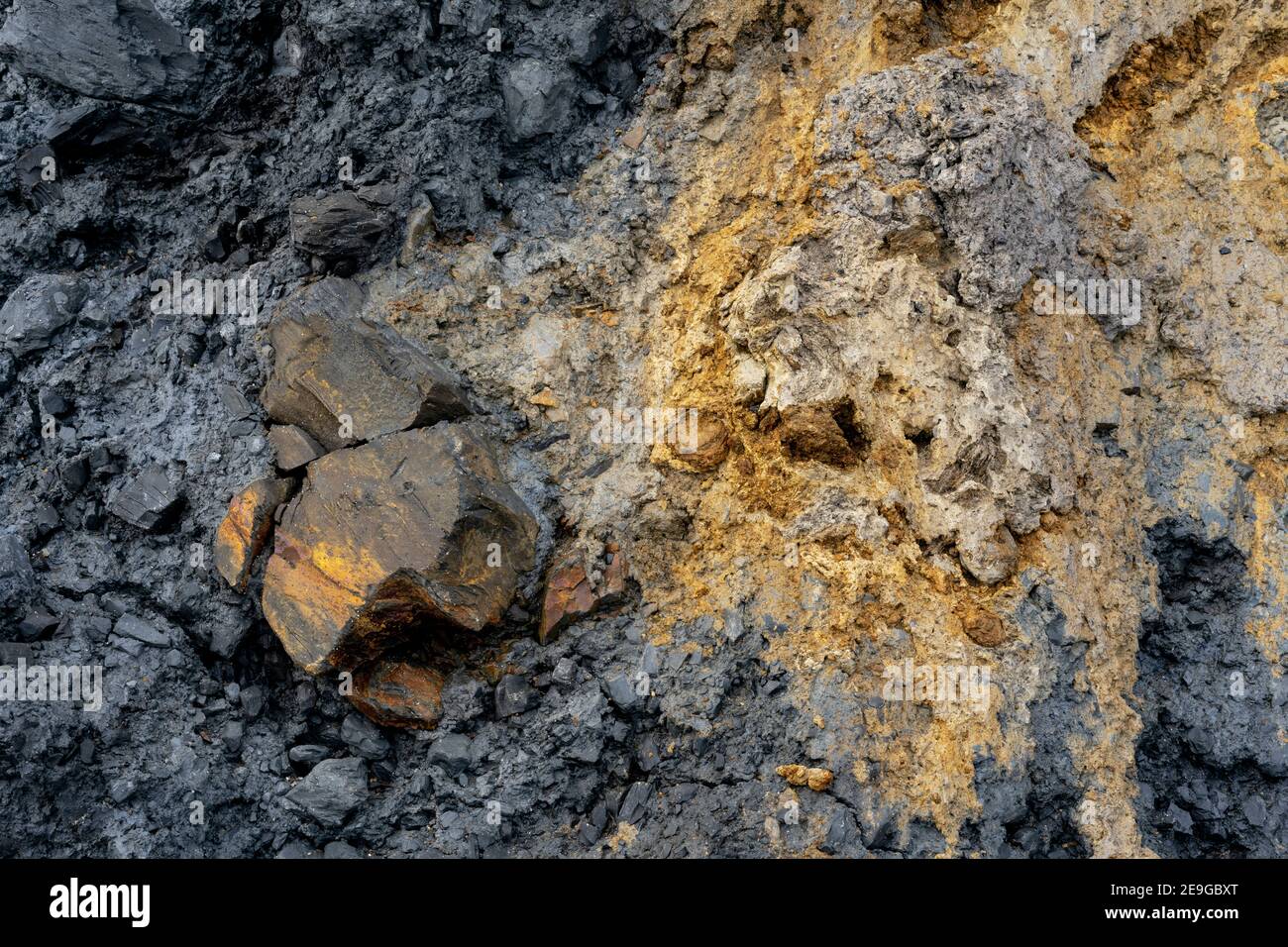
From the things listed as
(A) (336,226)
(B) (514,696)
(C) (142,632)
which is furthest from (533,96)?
(C) (142,632)

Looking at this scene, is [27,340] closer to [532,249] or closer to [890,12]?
[532,249]

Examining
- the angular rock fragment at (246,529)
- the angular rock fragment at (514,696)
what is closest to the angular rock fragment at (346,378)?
the angular rock fragment at (246,529)

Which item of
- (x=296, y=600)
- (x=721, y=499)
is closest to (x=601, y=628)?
(x=721, y=499)

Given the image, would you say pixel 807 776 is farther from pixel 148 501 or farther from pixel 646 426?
pixel 148 501

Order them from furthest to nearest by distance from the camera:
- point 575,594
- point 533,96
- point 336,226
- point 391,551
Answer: point 533,96
point 336,226
point 575,594
point 391,551

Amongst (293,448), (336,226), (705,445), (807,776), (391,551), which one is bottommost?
(807,776)

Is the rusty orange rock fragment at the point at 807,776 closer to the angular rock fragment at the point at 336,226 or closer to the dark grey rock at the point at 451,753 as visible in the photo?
the dark grey rock at the point at 451,753
